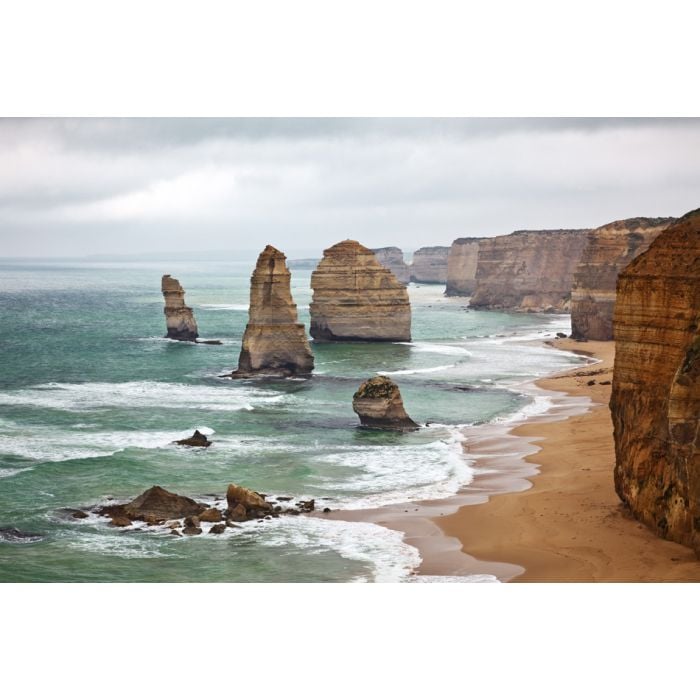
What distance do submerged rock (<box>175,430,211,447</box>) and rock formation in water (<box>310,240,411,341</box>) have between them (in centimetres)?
3411

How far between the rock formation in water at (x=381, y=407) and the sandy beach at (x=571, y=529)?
15.2 feet

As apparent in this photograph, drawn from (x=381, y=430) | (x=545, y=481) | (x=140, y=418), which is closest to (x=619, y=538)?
(x=545, y=481)

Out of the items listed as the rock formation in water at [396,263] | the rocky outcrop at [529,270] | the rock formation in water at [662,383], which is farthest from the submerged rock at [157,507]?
the rock formation in water at [396,263]

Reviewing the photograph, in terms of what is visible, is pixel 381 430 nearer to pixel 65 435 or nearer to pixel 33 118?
pixel 65 435

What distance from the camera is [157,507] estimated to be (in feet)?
→ 66.8

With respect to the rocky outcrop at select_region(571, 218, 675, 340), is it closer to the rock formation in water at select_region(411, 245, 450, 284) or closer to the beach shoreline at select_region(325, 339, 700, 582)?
the beach shoreline at select_region(325, 339, 700, 582)

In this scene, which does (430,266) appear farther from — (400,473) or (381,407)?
(400,473)

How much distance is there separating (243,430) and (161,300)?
52.4 metres

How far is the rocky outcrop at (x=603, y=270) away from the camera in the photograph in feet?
193

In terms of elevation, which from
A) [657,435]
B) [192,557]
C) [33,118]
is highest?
[33,118]

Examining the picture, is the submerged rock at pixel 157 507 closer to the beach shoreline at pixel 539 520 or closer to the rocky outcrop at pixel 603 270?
the beach shoreline at pixel 539 520

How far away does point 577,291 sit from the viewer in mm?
62906

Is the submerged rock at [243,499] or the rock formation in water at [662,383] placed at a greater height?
the rock formation in water at [662,383]

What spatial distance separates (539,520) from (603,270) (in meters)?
43.2
